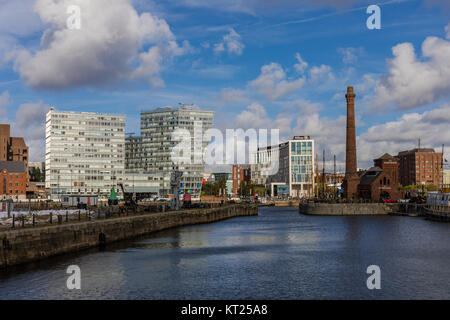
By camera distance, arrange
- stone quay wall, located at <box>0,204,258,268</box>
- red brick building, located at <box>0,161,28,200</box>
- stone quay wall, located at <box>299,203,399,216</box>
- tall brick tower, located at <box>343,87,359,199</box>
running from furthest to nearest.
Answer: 1. red brick building, located at <box>0,161,28,200</box>
2. tall brick tower, located at <box>343,87,359,199</box>
3. stone quay wall, located at <box>299,203,399,216</box>
4. stone quay wall, located at <box>0,204,258,268</box>

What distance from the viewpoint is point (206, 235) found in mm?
82875

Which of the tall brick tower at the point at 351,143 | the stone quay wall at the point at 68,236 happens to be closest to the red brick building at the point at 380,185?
the tall brick tower at the point at 351,143

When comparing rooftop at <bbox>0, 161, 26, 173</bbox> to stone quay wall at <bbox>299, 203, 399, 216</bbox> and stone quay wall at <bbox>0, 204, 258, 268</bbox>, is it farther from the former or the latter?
stone quay wall at <bbox>299, 203, 399, 216</bbox>

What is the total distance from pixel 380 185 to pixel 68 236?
128013mm

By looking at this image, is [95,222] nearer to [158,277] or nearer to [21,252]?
[21,252]

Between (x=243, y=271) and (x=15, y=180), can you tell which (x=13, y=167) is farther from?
(x=243, y=271)

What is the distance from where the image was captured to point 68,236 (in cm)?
5303

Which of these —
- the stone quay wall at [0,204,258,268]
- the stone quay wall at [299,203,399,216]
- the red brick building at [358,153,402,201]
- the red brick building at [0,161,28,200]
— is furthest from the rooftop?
the red brick building at [358,153,402,201]

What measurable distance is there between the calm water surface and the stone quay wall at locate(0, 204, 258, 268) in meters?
1.45

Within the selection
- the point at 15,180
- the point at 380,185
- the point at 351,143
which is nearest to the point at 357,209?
the point at 380,185

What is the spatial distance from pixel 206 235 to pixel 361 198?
316ft

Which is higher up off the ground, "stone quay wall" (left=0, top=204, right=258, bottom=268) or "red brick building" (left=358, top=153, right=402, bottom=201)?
"red brick building" (left=358, top=153, right=402, bottom=201)

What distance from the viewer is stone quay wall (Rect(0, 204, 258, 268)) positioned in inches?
1685
